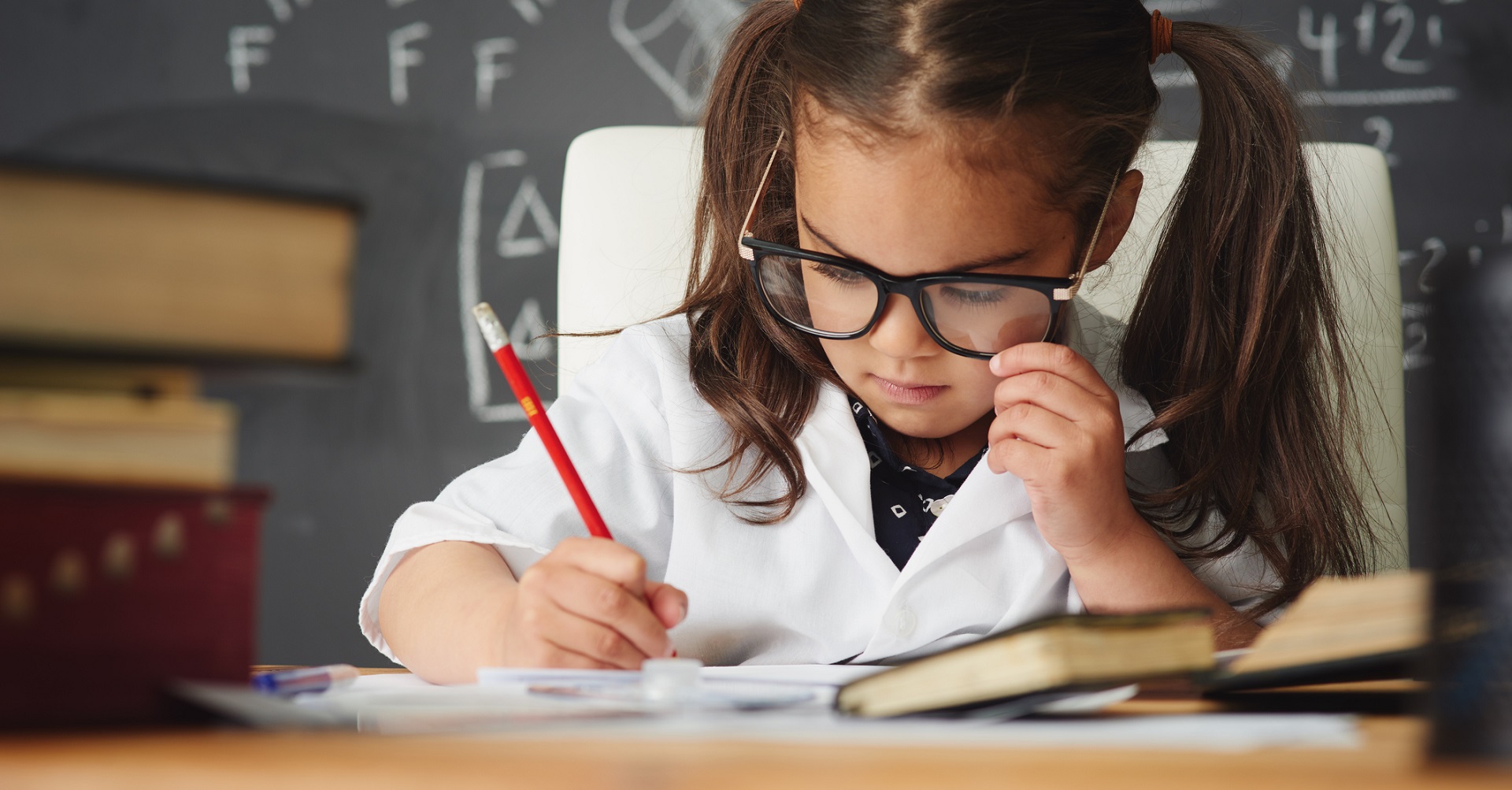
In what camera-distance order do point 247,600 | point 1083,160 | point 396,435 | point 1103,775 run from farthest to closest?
point 396,435
point 1083,160
point 247,600
point 1103,775

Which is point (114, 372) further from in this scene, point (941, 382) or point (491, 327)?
point (941, 382)

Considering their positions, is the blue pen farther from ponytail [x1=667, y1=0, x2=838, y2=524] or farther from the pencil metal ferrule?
ponytail [x1=667, y1=0, x2=838, y2=524]

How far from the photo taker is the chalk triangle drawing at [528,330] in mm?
1682

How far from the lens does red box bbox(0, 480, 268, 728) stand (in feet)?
1.03

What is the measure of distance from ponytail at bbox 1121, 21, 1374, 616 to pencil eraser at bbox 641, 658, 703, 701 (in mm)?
559

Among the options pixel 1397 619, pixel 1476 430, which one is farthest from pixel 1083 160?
pixel 1476 430

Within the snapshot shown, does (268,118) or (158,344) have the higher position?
(268,118)

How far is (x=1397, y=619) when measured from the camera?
410 millimetres

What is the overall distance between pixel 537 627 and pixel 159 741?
0.27 m

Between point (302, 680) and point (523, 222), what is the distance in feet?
4.27

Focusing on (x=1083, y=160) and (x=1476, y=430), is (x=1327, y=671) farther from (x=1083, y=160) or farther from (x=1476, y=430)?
(x=1083, y=160)

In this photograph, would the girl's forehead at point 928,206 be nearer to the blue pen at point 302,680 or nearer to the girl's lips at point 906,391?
the girl's lips at point 906,391

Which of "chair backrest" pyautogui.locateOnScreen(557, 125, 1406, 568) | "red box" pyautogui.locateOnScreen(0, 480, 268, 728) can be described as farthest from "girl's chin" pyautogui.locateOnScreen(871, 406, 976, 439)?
"red box" pyautogui.locateOnScreen(0, 480, 268, 728)

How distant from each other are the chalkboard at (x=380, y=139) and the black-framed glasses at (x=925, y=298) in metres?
0.91
